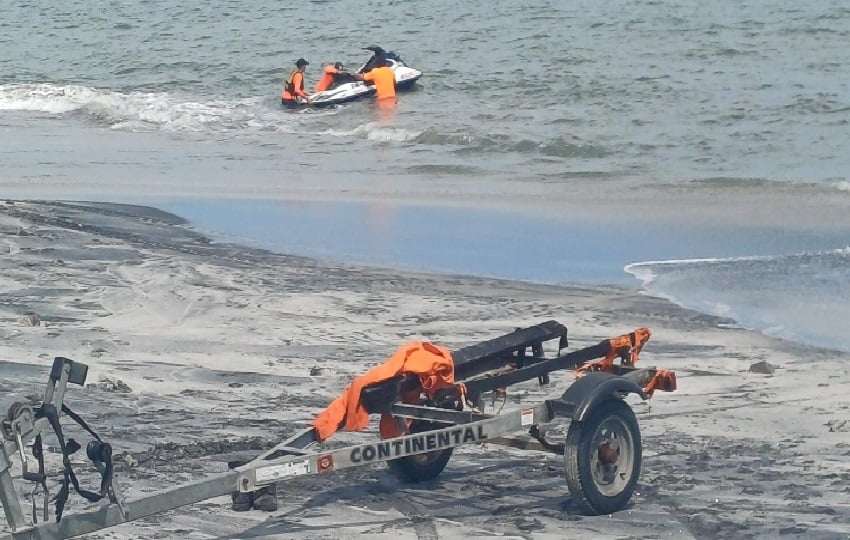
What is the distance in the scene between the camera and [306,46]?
37.7m

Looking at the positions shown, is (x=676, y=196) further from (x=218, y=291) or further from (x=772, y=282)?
(x=218, y=291)

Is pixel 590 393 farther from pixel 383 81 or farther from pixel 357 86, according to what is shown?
pixel 357 86

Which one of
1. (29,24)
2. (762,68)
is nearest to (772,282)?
(762,68)

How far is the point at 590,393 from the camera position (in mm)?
5883

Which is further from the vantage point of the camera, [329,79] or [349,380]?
[329,79]

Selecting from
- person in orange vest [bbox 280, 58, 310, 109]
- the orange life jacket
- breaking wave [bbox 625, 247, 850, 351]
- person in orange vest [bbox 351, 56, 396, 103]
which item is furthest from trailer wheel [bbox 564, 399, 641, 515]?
person in orange vest [bbox 280, 58, 310, 109]

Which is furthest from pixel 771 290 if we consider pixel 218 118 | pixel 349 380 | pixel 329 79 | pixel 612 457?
pixel 218 118

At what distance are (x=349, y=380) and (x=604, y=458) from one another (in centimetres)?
240

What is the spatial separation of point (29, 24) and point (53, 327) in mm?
42150

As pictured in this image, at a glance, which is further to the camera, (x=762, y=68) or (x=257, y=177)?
(x=762, y=68)

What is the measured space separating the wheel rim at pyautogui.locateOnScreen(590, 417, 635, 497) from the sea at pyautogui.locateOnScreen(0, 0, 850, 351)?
3.75 m

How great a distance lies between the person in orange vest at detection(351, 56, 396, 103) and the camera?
27.3 metres

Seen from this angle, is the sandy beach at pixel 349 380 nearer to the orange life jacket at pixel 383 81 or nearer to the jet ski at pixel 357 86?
the jet ski at pixel 357 86

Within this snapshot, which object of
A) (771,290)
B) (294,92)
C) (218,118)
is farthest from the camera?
(218,118)
